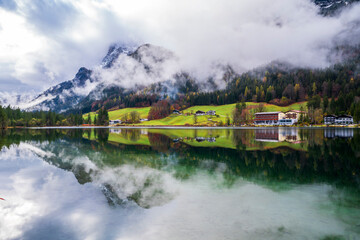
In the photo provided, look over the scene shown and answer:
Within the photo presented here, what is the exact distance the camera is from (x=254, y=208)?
12086mm

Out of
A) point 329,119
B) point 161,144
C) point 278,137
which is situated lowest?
point 278,137

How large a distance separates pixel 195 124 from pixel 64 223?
559 feet

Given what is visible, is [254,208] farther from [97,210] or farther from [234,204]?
[97,210]

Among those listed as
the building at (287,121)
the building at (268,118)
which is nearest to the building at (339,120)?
the building at (287,121)

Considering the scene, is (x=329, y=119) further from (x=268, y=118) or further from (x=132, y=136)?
(x=132, y=136)

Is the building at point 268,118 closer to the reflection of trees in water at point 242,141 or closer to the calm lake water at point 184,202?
the reflection of trees in water at point 242,141

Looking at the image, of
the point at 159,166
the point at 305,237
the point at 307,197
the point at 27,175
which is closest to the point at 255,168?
the point at 307,197

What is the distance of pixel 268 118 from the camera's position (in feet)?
623

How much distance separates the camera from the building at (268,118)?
612 ft

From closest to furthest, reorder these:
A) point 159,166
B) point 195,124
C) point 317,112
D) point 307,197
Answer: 1. point 307,197
2. point 159,166
3. point 317,112
4. point 195,124

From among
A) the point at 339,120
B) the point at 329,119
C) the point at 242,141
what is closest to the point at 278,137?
the point at 242,141

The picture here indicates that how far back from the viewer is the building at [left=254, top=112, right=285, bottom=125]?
18662cm

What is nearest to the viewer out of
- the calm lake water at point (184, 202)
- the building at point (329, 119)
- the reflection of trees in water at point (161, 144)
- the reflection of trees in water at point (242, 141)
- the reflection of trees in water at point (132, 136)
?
the calm lake water at point (184, 202)

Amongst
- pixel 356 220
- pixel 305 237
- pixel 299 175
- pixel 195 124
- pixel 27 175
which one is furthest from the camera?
pixel 195 124
